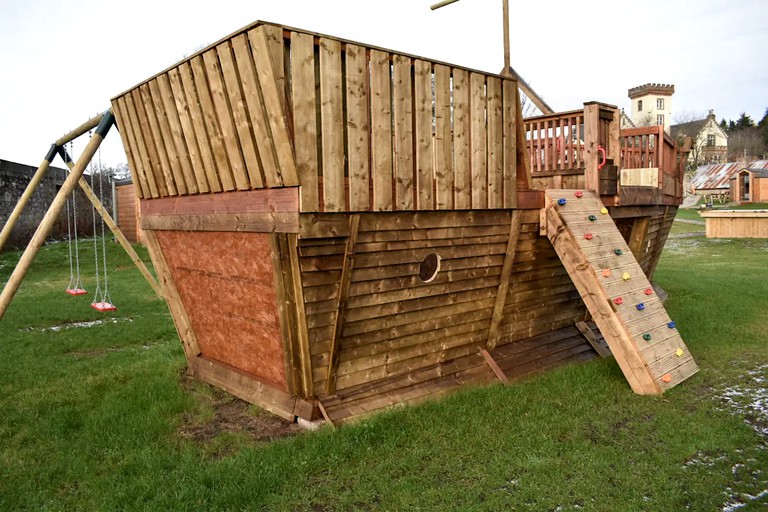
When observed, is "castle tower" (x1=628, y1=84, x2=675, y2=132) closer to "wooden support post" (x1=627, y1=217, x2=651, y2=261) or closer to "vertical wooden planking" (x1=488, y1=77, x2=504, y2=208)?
"wooden support post" (x1=627, y1=217, x2=651, y2=261)

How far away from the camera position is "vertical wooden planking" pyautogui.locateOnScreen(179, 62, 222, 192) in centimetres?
546

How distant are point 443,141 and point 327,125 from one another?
1471 millimetres

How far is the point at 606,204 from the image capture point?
782 centimetres

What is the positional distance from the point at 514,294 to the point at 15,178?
790 inches

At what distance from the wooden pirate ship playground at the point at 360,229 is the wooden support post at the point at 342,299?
0.8 inches

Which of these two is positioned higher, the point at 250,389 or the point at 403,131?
the point at 403,131

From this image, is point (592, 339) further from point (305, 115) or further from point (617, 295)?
point (305, 115)

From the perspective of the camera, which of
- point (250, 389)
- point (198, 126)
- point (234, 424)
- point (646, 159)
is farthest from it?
point (646, 159)

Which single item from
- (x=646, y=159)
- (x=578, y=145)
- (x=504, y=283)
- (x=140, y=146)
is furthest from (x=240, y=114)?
(x=646, y=159)

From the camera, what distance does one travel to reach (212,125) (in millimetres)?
5367

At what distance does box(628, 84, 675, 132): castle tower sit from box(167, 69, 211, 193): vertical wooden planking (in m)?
77.0

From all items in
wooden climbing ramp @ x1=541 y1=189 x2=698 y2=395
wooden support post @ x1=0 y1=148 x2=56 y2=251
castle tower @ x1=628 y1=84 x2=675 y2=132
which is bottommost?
wooden climbing ramp @ x1=541 y1=189 x2=698 y2=395

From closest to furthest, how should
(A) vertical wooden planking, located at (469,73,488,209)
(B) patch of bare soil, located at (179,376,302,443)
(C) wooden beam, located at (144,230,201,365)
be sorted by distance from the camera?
1. (B) patch of bare soil, located at (179,376,302,443)
2. (A) vertical wooden planking, located at (469,73,488,209)
3. (C) wooden beam, located at (144,230,201,365)

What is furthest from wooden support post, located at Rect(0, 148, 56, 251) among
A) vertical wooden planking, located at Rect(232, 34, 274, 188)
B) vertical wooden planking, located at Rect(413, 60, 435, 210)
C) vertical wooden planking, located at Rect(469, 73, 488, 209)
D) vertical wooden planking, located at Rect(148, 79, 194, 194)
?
vertical wooden planking, located at Rect(469, 73, 488, 209)
